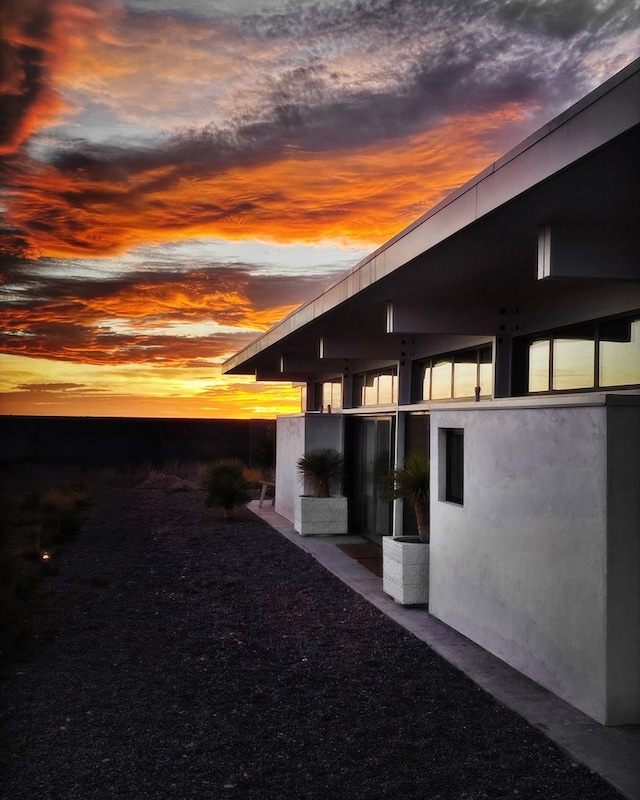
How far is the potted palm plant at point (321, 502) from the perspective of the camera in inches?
525

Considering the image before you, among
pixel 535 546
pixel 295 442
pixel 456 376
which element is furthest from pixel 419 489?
pixel 295 442

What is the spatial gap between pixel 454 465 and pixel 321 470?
6.10 m

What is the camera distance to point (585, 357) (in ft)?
24.8

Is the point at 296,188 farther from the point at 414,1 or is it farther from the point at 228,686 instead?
the point at 228,686

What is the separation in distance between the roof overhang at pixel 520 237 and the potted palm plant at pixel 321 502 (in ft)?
12.1

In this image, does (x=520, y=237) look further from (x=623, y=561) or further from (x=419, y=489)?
(x=419, y=489)

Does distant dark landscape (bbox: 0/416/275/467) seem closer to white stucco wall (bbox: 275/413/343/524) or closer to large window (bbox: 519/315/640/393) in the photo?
white stucco wall (bbox: 275/413/343/524)

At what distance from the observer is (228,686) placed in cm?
561

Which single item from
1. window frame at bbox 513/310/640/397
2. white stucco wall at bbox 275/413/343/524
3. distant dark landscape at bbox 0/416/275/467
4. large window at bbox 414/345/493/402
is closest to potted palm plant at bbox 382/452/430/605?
window frame at bbox 513/310/640/397

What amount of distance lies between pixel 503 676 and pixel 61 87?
19.8 feet

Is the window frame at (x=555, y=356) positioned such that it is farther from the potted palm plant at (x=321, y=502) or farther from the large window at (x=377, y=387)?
the potted palm plant at (x=321, y=502)

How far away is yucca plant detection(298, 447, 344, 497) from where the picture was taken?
13523 millimetres

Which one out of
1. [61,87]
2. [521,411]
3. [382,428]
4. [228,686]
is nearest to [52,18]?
[61,87]

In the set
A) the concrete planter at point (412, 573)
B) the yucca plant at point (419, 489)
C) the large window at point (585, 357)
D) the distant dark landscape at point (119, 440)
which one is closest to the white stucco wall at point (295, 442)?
the yucca plant at point (419, 489)
